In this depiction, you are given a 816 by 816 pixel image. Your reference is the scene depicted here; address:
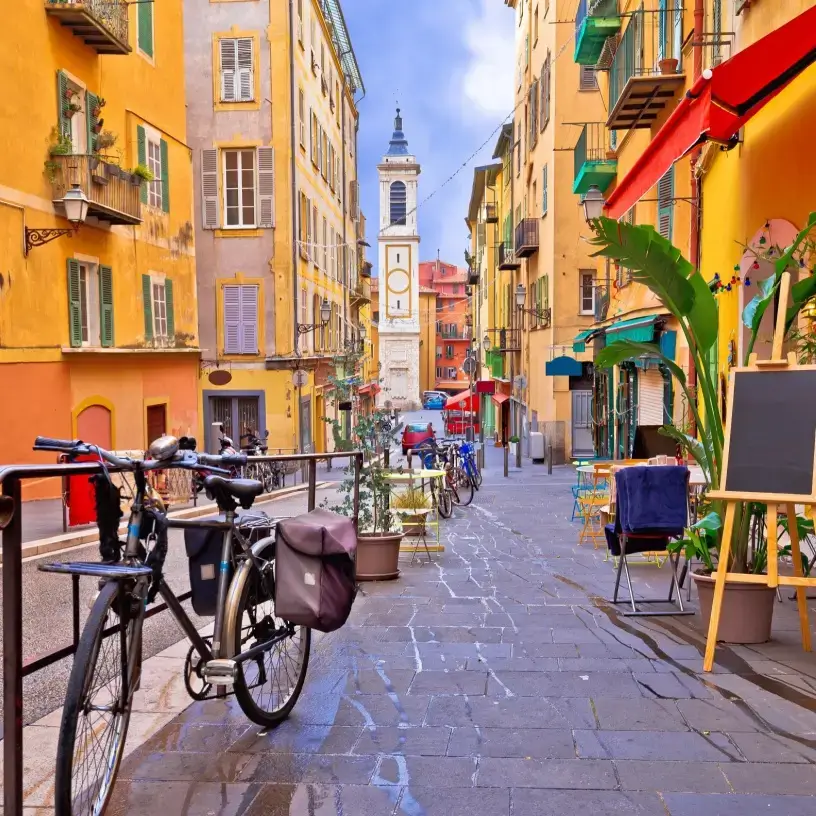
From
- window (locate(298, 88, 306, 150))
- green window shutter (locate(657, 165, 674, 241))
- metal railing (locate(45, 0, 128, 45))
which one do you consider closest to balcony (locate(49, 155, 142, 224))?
metal railing (locate(45, 0, 128, 45))

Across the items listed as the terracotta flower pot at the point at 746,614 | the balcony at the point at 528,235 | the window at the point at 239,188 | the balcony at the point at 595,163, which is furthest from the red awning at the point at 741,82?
the balcony at the point at 528,235

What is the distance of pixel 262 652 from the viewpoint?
169 inches

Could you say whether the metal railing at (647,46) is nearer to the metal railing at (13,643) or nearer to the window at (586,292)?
the window at (586,292)

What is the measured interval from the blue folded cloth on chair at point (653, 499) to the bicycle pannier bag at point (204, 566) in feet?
12.6

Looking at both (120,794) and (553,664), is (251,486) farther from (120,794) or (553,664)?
(553,664)

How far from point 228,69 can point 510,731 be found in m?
28.1

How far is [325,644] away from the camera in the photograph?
19.8 feet

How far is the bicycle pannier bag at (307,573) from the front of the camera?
417cm

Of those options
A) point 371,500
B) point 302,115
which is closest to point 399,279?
point 302,115

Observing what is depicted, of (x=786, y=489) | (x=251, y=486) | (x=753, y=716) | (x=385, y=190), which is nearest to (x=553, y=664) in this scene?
(x=753, y=716)

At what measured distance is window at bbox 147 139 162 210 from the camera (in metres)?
22.4

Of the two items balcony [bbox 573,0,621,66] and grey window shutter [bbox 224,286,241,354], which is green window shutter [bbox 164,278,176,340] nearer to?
grey window shutter [bbox 224,286,241,354]

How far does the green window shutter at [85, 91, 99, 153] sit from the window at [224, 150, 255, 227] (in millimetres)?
10134

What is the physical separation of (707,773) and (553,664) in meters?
1.72
